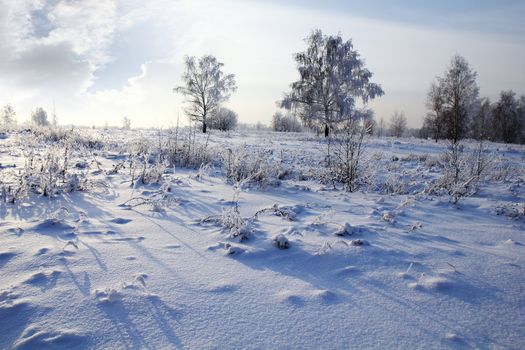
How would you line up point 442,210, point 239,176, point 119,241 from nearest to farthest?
point 119,241, point 442,210, point 239,176

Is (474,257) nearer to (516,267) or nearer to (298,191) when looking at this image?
(516,267)

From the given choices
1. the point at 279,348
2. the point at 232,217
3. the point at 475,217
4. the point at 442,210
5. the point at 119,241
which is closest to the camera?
the point at 279,348

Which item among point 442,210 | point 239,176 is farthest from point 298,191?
point 442,210

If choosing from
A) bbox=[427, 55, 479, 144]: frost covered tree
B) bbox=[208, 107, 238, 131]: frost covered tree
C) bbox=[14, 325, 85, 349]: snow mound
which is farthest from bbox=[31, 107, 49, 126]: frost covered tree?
bbox=[14, 325, 85, 349]: snow mound

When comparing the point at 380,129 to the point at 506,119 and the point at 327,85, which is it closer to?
the point at 506,119

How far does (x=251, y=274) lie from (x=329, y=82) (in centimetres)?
2312

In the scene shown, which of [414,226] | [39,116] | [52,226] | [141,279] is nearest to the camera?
[141,279]

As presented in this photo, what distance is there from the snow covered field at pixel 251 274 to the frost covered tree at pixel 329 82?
67.7 ft

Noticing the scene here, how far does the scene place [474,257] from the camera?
212cm

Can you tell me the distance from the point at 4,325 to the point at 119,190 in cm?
267

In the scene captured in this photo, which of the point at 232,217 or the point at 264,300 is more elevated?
the point at 232,217

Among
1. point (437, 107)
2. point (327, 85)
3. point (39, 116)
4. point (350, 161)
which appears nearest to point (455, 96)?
point (437, 107)

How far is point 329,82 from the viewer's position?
23250 millimetres

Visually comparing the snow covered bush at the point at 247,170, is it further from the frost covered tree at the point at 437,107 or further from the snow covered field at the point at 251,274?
the frost covered tree at the point at 437,107
